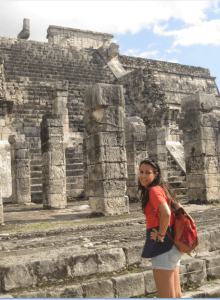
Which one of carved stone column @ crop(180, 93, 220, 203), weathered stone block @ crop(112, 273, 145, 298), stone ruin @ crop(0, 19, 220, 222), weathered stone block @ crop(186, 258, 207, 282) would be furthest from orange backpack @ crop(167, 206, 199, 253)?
carved stone column @ crop(180, 93, 220, 203)

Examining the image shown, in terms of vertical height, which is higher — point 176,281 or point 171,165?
point 171,165

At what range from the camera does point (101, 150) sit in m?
7.26

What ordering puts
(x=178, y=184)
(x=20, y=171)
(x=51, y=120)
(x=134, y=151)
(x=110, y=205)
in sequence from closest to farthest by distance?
(x=110, y=205), (x=51, y=120), (x=134, y=151), (x=20, y=171), (x=178, y=184)

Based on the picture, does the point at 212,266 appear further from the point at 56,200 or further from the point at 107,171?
the point at 56,200

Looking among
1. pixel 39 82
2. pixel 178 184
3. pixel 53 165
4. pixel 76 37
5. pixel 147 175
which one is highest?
pixel 76 37

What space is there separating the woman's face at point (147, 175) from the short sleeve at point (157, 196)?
0.14 meters

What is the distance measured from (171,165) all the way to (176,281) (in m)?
11.4

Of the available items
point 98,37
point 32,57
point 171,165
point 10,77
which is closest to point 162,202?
point 171,165

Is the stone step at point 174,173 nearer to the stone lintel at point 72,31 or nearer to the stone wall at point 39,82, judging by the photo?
the stone wall at point 39,82

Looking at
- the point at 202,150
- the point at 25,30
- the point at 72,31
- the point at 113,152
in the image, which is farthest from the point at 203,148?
the point at 72,31

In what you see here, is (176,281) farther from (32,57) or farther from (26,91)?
(32,57)

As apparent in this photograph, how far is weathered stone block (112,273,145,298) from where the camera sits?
382cm

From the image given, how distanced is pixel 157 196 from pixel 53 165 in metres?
6.95

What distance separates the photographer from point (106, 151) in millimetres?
7309
